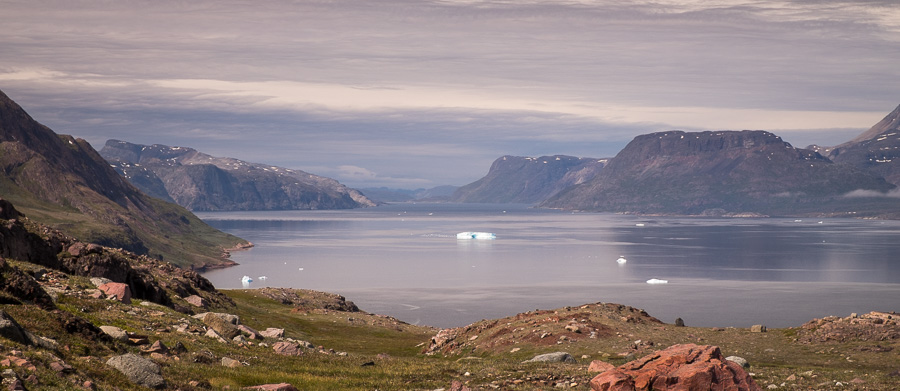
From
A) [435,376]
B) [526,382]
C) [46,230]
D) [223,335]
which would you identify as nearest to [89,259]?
[46,230]

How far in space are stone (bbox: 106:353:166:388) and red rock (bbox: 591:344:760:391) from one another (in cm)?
1439

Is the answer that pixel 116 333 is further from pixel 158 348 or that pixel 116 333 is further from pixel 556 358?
pixel 556 358

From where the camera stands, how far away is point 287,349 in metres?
37.6

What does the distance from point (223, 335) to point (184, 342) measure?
22.3 feet

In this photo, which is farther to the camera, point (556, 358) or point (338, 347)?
point (338, 347)

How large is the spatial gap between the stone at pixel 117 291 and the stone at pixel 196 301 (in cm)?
2245

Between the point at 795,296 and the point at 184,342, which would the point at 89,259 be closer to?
the point at 184,342

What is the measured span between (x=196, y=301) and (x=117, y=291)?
25169mm

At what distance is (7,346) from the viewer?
20984 mm

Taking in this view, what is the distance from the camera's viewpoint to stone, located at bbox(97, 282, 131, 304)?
136 feet

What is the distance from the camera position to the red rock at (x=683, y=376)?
25047 millimetres

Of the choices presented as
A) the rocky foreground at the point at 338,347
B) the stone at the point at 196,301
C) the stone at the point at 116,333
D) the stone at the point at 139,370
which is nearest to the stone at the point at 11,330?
Answer: the rocky foreground at the point at 338,347

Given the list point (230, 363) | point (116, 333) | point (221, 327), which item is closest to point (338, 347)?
point (221, 327)

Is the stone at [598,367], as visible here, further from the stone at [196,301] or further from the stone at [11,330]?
the stone at [196,301]
